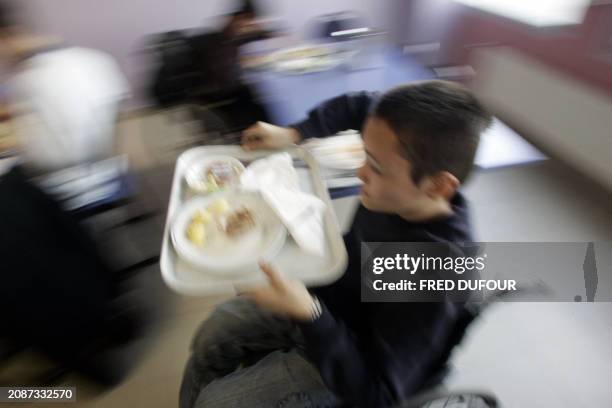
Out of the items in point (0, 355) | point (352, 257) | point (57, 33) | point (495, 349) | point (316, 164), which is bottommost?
point (495, 349)

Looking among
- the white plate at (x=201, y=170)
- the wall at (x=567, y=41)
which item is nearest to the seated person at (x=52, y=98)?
the white plate at (x=201, y=170)

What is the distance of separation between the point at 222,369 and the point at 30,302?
475 millimetres

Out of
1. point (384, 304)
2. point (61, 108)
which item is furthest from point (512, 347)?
point (61, 108)

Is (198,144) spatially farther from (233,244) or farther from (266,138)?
(233,244)

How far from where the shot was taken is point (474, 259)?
586 millimetres

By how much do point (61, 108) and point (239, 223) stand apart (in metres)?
0.90

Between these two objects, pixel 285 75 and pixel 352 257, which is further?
pixel 285 75

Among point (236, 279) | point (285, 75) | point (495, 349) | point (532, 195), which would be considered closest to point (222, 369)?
point (236, 279)

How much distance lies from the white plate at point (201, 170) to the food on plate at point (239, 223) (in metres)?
0.12

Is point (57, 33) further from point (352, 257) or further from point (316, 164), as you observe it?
point (352, 257)

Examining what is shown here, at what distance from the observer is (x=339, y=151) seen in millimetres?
940

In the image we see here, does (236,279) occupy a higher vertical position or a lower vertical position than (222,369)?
higher

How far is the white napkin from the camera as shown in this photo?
658mm

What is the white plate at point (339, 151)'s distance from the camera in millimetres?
896
